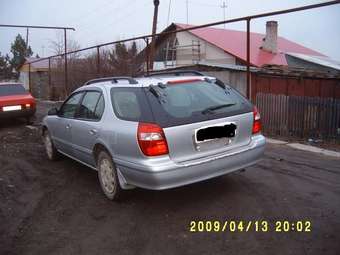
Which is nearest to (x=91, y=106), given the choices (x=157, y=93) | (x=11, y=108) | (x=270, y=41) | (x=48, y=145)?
(x=157, y=93)

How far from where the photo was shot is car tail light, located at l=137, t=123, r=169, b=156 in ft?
13.8

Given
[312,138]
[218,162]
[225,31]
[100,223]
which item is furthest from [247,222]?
[225,31]

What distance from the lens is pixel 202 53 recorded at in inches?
1158

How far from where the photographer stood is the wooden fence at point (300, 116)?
9.44 metres

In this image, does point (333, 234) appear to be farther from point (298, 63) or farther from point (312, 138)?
point (298, 63)

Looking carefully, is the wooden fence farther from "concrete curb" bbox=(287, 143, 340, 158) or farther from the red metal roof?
the red metal roof

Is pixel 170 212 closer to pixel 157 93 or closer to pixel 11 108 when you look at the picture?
pixel 157 93

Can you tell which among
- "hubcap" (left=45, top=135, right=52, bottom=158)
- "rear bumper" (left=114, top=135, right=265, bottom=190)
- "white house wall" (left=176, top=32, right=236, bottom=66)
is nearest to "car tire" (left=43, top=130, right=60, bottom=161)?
"hubcap" (left=45, top=135, right=52, bottom=158)

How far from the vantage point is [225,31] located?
3397cm

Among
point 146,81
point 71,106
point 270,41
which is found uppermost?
point 270,41

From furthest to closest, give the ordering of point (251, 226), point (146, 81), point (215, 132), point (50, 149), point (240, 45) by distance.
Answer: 1. point (240, 45)
2. point (50, 149)
3. point (146, 81)
4. point (215, 132)
5. point (251, 226)

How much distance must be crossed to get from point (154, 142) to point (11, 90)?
10830 millimetres

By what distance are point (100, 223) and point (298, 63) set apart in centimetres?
2209

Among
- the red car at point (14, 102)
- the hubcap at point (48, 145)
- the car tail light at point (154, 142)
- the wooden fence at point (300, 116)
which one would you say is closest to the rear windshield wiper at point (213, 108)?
the car tail light at point (154, 142)
